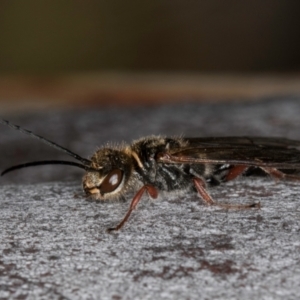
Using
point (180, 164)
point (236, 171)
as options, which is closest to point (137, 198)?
point (180, 164)

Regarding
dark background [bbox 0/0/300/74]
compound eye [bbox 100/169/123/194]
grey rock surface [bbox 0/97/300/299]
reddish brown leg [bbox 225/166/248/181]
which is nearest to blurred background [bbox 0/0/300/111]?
dark background [bbox 0/0/300/74]

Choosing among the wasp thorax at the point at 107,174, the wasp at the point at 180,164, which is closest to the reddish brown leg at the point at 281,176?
the wasp at the point at 180,164

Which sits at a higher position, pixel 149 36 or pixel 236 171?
pixel 149 36

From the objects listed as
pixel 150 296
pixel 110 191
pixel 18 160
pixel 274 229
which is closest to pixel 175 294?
pixel 150 296

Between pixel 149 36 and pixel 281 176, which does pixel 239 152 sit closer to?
pixel 281 176

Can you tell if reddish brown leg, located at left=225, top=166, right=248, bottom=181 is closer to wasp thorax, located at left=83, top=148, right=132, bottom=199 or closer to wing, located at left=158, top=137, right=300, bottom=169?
wing, located at left=158, top=137, right=300, bottom=169
